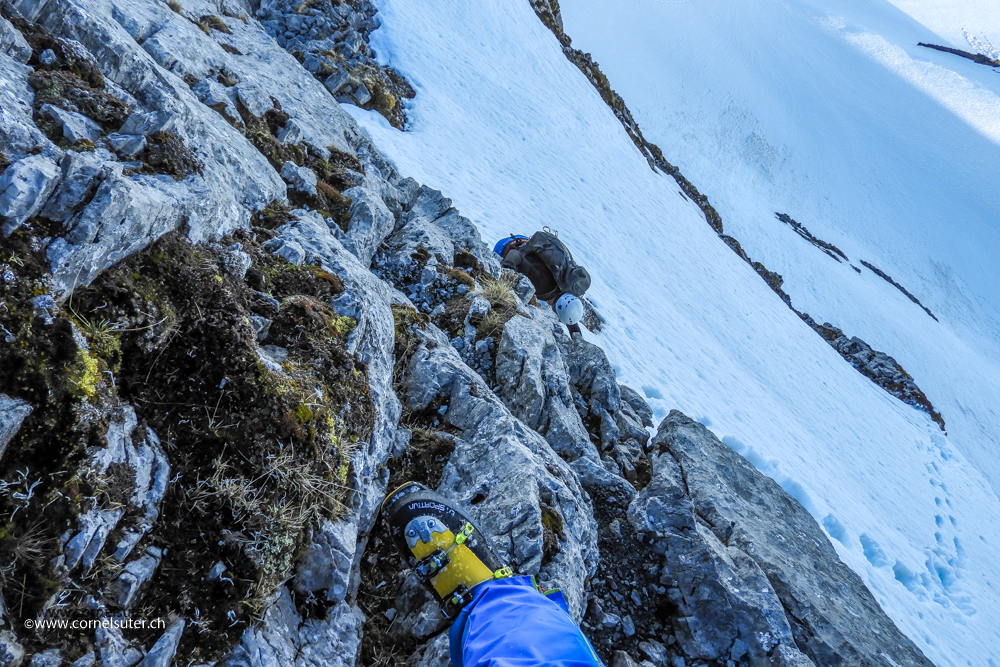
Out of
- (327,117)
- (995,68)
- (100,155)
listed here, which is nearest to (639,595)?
(100,155)

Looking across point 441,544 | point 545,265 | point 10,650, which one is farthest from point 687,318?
point 10,650

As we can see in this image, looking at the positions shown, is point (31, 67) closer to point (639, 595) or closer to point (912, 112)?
point (639, 595)

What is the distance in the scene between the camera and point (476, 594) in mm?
3352

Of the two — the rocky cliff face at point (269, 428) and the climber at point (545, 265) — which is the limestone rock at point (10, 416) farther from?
the climber at point (545, 265)

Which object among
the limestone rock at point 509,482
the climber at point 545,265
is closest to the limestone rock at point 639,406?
the climber at point 545,265

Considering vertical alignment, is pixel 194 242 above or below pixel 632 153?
below

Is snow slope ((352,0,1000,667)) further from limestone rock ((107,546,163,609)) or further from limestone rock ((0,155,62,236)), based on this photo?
limestone rock ((0,155,62,236))

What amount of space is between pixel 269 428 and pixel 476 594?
187cm

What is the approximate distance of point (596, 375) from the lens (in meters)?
7.06

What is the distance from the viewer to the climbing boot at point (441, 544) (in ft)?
11.2

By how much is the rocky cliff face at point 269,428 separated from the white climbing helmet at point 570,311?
2.14 meters

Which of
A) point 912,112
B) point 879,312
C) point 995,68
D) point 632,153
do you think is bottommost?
point 632,153

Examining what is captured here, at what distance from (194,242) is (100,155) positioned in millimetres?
825

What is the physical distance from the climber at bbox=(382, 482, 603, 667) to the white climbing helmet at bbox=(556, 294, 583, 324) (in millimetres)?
5887
